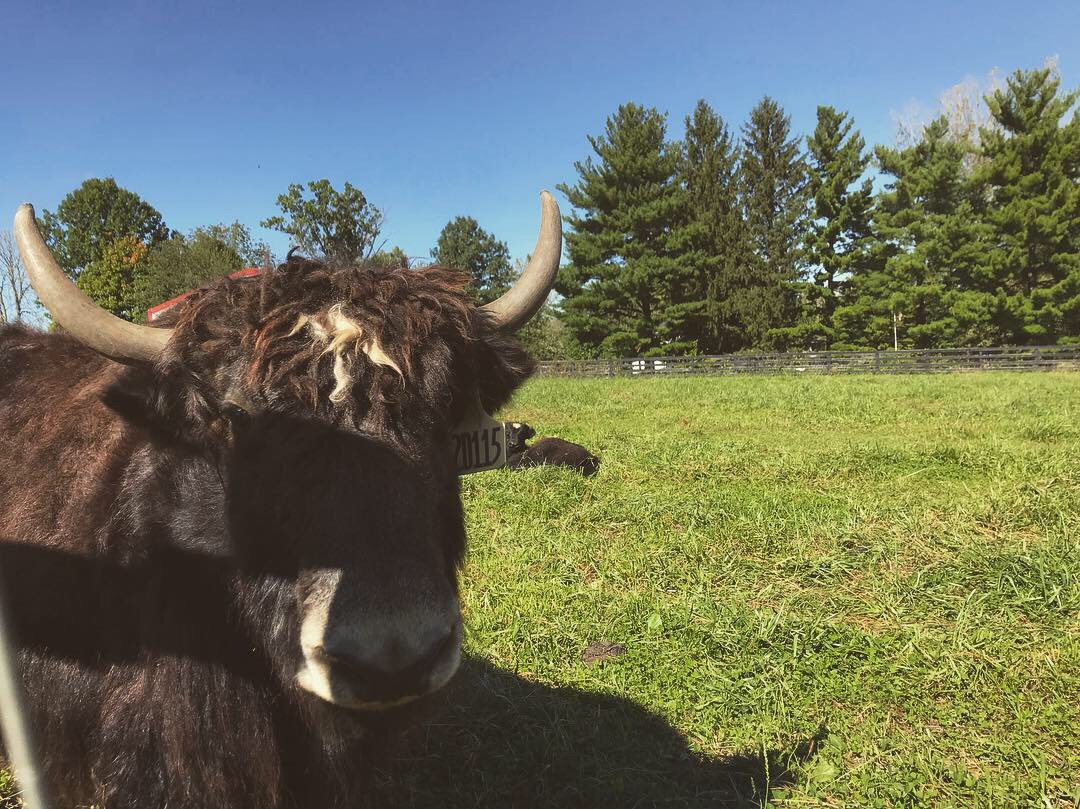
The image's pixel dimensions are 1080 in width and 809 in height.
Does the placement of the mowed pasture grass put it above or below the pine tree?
below

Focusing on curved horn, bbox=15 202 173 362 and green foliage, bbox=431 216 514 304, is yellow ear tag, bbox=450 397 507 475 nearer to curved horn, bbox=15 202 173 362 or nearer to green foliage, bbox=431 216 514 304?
curved horn, bbox=15 202 173 362

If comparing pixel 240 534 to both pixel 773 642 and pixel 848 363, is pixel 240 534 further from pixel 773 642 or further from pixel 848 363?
pixel 848 363

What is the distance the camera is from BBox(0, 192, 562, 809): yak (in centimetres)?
170

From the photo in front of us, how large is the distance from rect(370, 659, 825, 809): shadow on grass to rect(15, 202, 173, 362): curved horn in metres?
1.95

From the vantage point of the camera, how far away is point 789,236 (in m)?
45.2

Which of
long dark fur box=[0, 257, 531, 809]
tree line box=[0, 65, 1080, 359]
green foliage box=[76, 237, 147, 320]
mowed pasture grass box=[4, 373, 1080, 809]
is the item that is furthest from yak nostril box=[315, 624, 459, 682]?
green foliage box=[76, 237, 147, 320]

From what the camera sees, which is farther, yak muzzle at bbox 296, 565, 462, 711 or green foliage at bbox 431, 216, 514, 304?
green foliage at bbox 431, 216, 514, 304

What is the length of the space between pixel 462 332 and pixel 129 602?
59.2 inches

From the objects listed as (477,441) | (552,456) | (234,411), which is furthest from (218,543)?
(552,456)

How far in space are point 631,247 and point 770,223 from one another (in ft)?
40.6

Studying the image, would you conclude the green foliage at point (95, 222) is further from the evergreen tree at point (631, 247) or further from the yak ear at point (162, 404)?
the yak ear at point (162, 404)

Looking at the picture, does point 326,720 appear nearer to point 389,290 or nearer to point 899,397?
point 389,290

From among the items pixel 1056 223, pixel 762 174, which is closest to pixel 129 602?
pixel 1056 223

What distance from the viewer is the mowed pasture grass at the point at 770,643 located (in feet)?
9.48
